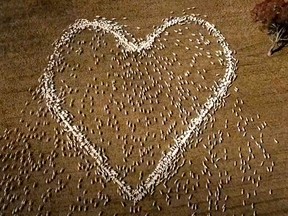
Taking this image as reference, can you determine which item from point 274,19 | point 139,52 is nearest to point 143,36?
point 139,52

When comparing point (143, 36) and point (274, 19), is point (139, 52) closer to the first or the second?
point (143, 36)

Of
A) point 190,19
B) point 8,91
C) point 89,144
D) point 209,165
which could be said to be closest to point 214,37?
point 190,19

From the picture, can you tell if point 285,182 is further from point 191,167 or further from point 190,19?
point 190,19

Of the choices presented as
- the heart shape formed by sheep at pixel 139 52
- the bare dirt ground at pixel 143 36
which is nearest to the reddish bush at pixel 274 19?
the bare dirt ground at pixel 143 36

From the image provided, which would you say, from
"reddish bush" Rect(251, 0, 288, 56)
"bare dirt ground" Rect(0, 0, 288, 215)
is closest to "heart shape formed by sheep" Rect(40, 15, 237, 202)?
"bare dirt ground" Rect(0, 0, 288, 215)

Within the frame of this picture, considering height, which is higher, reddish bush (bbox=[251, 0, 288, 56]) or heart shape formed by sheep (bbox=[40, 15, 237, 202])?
reddish bush (bbox=[251, 0, 288, 56])

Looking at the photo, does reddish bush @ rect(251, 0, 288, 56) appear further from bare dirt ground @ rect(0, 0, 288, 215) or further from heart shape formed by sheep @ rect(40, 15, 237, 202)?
heart shape formed by sheep @ rect(40, 15, 237, 202)

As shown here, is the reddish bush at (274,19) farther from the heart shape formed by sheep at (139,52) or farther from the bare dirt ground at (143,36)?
the heart shape formed by sheep at (139,52)
